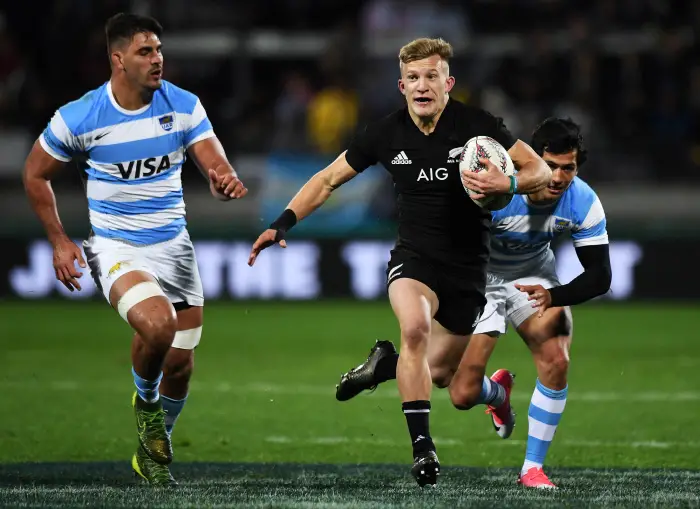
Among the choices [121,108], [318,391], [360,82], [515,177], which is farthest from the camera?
[360,82]

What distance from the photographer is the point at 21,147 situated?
1662 centimetres

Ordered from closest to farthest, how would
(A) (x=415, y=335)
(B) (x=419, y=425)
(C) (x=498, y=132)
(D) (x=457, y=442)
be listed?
(B) (x=419, y=425) → (A) (x=415, y=335) → (C) (x=498, y=132) → (D) (x=457, y=442)

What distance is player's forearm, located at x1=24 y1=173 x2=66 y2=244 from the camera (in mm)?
6922

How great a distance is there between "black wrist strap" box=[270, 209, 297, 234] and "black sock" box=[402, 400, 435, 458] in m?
1.17

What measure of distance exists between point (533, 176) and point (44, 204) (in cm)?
257

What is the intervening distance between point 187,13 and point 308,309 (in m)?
4.56

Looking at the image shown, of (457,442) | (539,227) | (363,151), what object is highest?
(363,151)

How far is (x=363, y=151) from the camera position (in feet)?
22.4

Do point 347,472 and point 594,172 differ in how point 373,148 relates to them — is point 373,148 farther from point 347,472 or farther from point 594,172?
point 594,172

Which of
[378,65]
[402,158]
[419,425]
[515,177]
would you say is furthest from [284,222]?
[378,65]

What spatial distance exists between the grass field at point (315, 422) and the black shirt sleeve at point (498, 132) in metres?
1.72

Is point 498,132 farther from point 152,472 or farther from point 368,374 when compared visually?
point 152,472

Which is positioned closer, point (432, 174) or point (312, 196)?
point (432, 174)

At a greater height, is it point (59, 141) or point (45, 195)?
point (59, 141)
